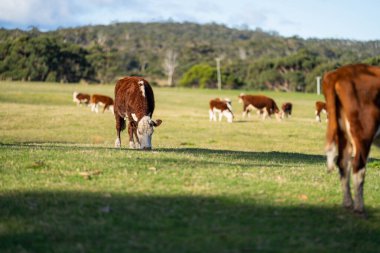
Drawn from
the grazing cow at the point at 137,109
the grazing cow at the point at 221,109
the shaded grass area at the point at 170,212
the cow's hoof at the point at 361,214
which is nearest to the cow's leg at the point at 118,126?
the grazing cow at the point at 137,109

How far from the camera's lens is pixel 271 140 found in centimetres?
3241

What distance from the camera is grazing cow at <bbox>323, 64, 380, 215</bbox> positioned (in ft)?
27.8

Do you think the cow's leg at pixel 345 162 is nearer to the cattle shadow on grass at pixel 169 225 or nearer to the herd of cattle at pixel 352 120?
the herd of cattle at pixel 352 120

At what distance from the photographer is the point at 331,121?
868cm

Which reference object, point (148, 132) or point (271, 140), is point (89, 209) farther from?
point (271, 140)

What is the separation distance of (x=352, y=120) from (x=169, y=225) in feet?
9.80

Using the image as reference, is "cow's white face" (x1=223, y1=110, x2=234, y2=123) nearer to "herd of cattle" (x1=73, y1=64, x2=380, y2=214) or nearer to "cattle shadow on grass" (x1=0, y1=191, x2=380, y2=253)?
"herd of cattle" (x1=73, y1=64, x2=380, y2=214)

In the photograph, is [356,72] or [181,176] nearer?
[356,72]

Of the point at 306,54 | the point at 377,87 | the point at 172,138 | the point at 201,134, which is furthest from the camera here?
the point at 306,54

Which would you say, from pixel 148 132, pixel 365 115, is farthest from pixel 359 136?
pixel 148 132

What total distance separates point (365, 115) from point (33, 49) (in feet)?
303

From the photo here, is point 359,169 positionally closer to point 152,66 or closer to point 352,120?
point 352,120

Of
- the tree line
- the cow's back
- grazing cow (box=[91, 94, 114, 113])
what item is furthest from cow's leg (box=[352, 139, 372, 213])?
the tree line

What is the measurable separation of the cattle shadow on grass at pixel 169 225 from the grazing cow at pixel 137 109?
8020 mm
